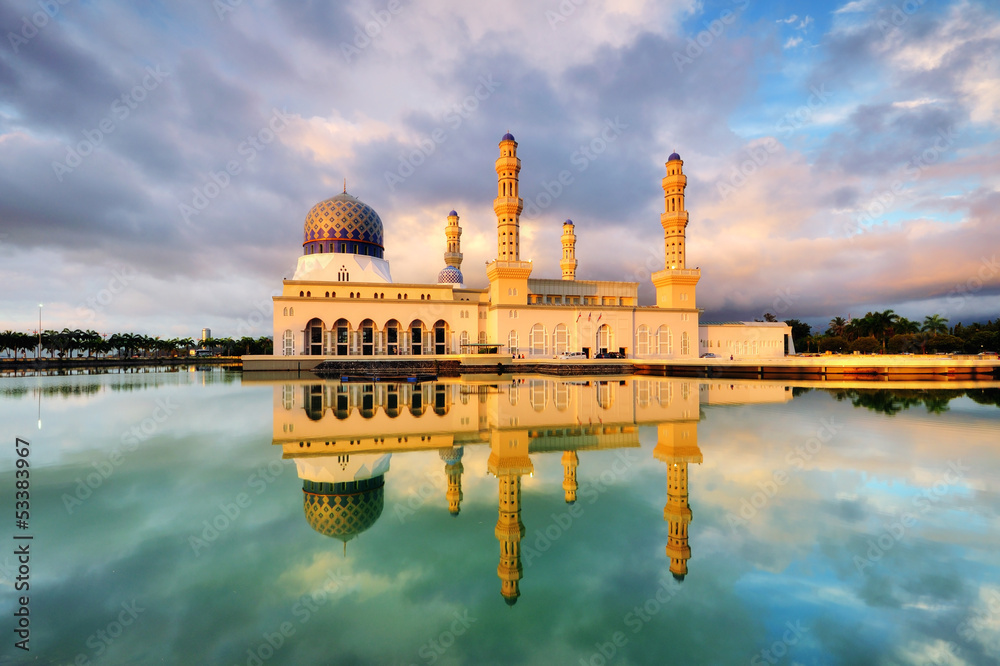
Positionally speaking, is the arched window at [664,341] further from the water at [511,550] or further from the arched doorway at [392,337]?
the water at [511,550]

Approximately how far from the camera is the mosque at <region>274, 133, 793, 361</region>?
44938 millimetres

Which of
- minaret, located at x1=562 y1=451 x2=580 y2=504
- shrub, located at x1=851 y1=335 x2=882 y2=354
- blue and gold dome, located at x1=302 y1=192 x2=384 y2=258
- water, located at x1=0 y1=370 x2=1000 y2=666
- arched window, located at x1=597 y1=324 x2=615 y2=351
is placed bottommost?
minaret, located at x1=562 y1=451 x2=580 y2=504

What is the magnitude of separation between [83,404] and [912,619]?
2462 cm

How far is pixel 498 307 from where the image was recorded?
154 ft

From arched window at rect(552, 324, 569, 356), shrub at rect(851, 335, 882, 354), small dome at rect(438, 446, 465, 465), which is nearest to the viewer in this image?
small dome at rect(438, 446, 465, 465)

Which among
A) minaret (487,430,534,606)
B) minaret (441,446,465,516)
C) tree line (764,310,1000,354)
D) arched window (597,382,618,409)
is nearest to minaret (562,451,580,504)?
minaret (487,430,534,606)

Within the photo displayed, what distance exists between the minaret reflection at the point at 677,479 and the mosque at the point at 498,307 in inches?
1237

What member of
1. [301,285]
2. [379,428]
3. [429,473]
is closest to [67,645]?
[429,473]

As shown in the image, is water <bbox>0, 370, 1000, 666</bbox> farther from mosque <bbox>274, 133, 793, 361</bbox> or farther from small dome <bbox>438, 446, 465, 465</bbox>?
mosque <bbox>274, 133, 793, 361</bbox>

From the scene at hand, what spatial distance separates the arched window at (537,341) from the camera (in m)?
48.3

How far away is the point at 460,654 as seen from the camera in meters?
3.47

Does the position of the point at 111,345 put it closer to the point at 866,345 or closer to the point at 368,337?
the point at 368,337

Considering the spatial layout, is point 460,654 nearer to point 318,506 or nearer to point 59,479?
point 318,506

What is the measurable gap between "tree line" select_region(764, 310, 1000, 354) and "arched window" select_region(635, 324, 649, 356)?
3900cm
